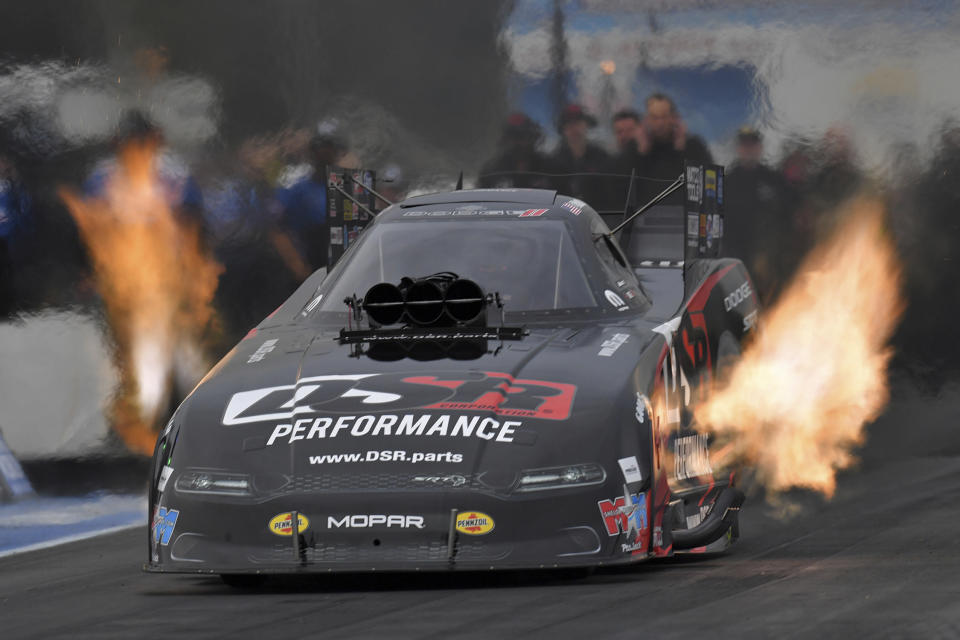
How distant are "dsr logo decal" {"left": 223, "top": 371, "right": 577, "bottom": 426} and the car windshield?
3.31 feet

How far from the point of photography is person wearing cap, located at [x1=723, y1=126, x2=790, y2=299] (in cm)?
1389

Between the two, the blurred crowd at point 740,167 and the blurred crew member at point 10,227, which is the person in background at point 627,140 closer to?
the blurred crowd at point 740,167

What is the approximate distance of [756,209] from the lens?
13977 mm

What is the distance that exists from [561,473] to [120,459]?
6.44 metres

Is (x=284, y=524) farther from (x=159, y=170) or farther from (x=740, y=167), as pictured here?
(x=740, y=167)

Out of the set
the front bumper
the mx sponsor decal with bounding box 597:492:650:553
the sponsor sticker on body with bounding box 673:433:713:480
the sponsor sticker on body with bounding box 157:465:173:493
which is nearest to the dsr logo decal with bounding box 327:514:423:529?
the front bumper

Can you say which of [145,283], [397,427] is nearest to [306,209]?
[145,283]

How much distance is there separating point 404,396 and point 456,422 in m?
0.31

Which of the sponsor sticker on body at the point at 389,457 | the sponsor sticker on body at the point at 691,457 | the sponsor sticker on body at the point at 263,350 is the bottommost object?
the sponsor sticker on body at the point at 691,457

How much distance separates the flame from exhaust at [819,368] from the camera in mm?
9070

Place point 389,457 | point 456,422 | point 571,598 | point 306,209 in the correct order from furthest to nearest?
point 306,209, point 456,422, point 389,457, point 571,598

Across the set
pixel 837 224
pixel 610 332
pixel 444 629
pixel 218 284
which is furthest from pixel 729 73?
pixel 444 629

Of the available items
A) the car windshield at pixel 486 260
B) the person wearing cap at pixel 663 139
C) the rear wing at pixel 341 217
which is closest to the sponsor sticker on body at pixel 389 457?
the car windshield at pixel 486 260

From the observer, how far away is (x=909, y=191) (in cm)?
1361
